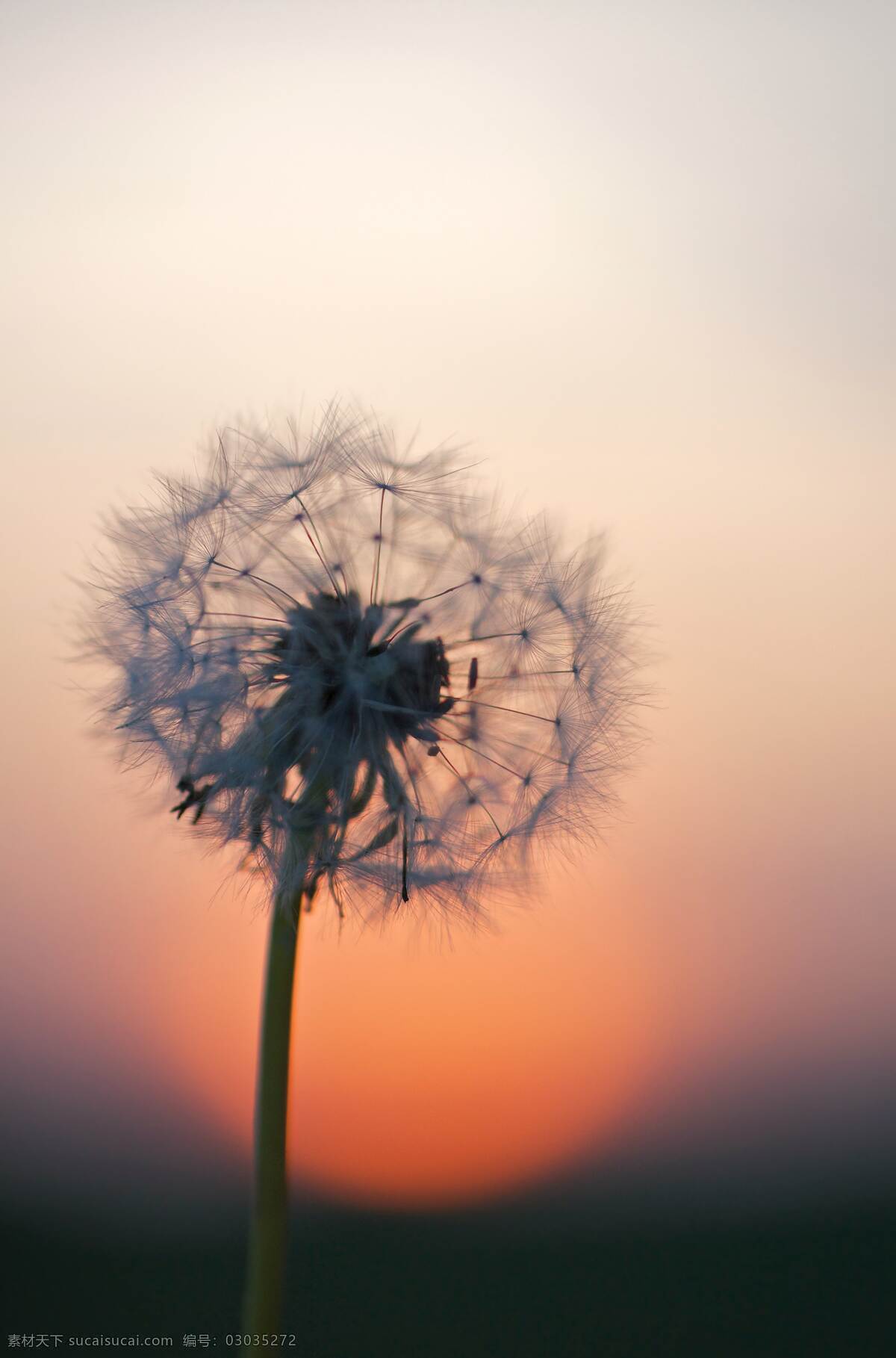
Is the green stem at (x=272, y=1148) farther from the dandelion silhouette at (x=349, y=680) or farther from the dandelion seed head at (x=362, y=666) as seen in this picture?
the dandelion seed head at (x=362, y=666)

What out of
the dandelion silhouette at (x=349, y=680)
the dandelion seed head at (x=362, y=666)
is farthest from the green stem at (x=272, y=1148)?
the dandelion seed head at (x=362, y=666)

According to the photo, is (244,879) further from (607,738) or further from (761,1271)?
(761,1271)

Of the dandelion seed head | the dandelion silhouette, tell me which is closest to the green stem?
the dandelion silhouette

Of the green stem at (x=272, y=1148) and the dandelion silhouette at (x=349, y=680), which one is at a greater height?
the dandelion silhouette at (x=349, y=680)

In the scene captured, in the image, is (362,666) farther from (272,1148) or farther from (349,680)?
(272,1148)

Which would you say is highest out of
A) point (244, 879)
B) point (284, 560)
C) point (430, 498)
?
point (430, 498)

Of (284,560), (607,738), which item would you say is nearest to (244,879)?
(284,560)

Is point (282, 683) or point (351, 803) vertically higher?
point (282, 683)
